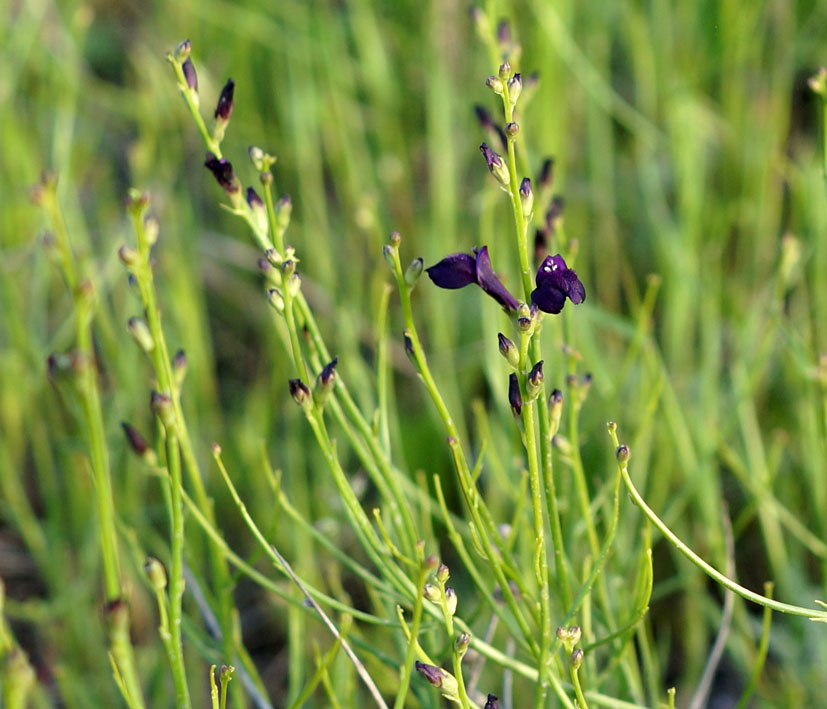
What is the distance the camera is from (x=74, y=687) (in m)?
1.56

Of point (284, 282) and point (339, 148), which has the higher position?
point (339, 148)

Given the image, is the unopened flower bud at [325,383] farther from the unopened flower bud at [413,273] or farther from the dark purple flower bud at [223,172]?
the dark purple flower bud at [223,172]

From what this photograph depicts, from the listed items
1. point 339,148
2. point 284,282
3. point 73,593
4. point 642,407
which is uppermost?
point 339,148

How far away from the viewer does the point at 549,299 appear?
88 cm

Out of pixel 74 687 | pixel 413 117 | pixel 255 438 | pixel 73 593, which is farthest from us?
pixel 413 117

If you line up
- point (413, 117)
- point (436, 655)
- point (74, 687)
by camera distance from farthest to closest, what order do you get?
point (413, 117)
point (74, 687)
point (436, 655)

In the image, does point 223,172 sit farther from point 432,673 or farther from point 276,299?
point 432,673

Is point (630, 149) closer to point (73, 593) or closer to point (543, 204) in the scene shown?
point (543, 204)

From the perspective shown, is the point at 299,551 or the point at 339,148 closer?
the point at 299,551

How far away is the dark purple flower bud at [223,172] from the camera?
0.99 metres

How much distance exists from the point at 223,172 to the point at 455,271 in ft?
0.97

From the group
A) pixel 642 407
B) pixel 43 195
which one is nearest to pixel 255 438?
pixel 642 407

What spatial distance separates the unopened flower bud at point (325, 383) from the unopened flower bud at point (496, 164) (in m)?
0.27

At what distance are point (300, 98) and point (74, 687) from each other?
68.2 inches
